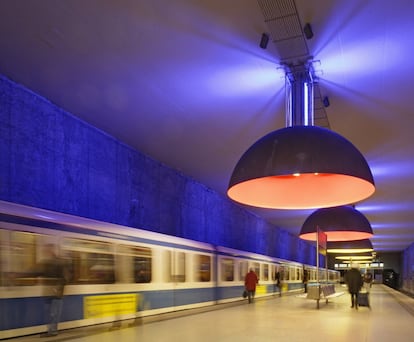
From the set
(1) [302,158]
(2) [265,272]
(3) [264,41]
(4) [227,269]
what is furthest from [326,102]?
(2) [265,272]

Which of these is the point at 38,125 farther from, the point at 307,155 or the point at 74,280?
the point at 307,155

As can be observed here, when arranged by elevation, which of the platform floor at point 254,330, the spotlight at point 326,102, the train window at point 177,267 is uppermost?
the spotlight at point 326,102

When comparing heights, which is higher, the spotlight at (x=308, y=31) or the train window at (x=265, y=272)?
the spotlight at (x=308, y=31)

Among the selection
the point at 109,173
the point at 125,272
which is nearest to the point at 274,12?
the point at 125,272

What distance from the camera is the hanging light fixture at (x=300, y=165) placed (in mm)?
7469

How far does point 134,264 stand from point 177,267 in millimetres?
3148

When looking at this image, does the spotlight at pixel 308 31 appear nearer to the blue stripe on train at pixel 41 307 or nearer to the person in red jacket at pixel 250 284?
the blue stripe on train at pixel 41 307

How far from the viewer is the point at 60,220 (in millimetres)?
9555

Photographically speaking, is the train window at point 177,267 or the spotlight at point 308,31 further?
the train window at point 177,267

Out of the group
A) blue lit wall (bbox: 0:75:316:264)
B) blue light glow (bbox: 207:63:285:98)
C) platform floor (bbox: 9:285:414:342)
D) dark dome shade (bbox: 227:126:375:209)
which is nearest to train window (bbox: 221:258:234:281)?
blue lit wall (bbox: 0:75:316:264)

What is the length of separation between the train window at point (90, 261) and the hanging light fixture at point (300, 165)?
3321 mm

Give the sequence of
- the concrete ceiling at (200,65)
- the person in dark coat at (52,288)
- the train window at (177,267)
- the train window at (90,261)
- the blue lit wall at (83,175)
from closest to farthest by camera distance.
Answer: the concrete ceiling at (200,65) → the person in dark coat at (52,288) → the train window at (90,261) → the blue lit wall at (83,175) → the train window at (177,267)

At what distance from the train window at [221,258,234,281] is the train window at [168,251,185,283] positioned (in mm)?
4843

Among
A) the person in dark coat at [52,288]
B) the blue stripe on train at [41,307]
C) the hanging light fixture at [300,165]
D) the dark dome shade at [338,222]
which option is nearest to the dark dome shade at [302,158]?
the hanging light fixture at [300,165]
